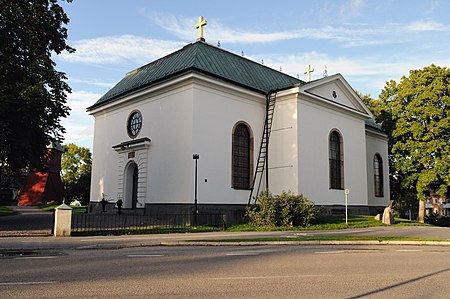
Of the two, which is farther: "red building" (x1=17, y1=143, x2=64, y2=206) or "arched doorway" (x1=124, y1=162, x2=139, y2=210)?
"red building" (x1=17, y1=143, x2=64, y2=206)

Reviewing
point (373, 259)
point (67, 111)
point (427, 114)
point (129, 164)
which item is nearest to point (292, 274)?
point (373, 259)

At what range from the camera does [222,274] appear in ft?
27.2

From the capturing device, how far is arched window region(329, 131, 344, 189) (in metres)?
30.2

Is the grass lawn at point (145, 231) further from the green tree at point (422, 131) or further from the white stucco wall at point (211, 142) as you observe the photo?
the green tree at point (422, 131)

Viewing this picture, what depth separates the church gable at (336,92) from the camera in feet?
93.0

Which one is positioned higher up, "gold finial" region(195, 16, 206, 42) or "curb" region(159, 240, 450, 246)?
"gold finial" region(195, 16, 206, 42)

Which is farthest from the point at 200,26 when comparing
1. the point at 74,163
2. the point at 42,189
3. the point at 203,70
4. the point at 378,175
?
the point at 74,163

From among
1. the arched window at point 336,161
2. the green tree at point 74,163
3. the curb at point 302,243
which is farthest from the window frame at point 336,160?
the green tree at point 74,163

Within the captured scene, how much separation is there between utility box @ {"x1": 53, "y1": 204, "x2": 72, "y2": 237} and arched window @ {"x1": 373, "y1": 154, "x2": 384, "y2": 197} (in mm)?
30506

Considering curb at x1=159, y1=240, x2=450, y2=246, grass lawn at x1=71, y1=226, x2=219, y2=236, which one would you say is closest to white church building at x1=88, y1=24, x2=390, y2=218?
grass lawn at x1=71, y1=226, x2=219, y2=236

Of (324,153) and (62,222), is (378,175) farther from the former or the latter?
(62,222)

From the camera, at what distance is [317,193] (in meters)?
27.9

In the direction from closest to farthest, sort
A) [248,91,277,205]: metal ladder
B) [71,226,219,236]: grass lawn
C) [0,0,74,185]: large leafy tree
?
[71,226,219,236]: grass lawn < [0,0,74,185]: large leafy tree < [248,91,277,205]: metal ladder

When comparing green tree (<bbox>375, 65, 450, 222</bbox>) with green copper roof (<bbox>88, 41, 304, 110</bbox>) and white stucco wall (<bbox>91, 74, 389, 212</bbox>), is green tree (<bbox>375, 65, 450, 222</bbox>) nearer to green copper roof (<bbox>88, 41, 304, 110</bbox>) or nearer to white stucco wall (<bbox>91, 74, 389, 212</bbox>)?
white stucco wall (<bbox>91, 74, 389, 212</bbox>)
